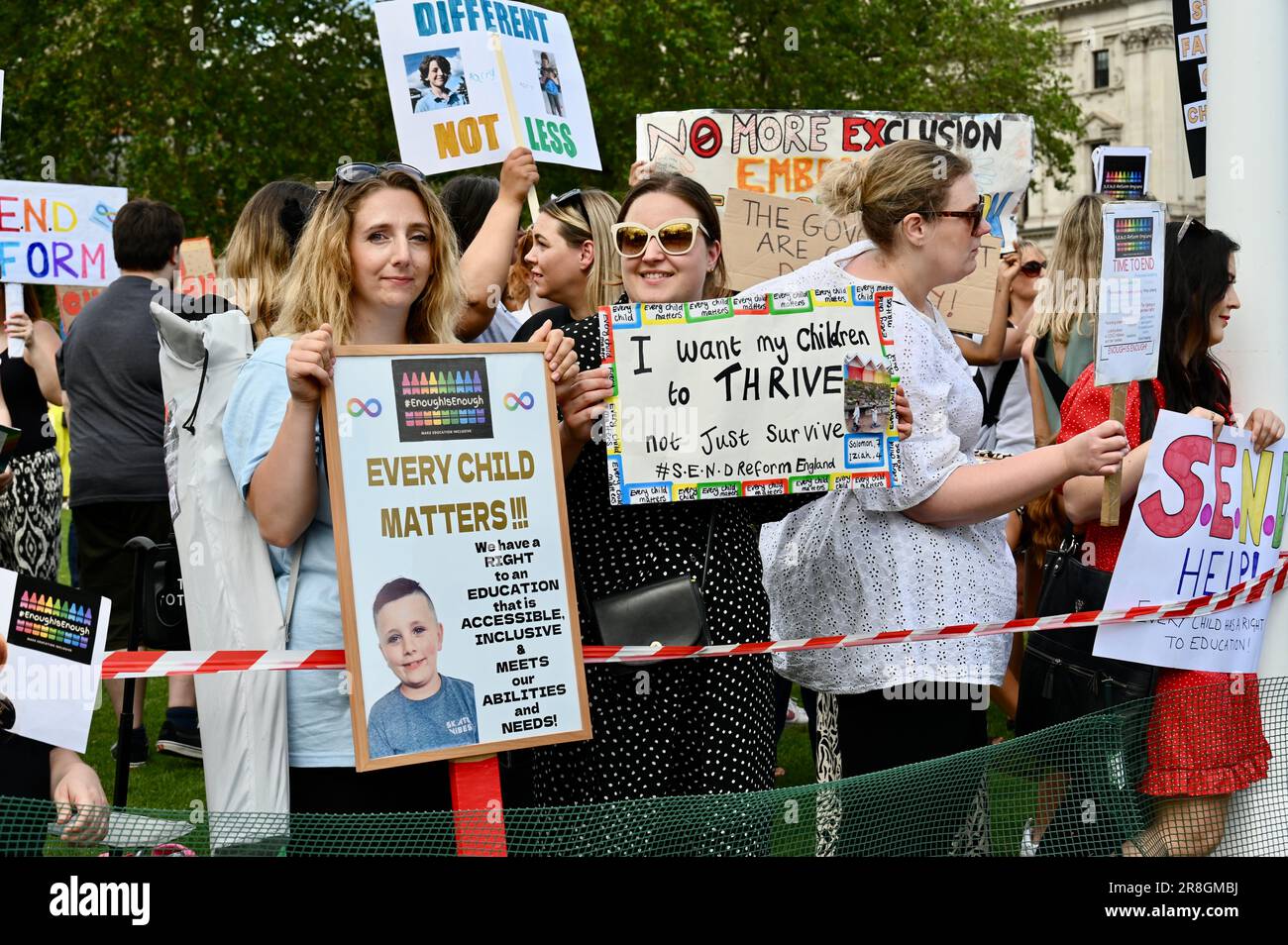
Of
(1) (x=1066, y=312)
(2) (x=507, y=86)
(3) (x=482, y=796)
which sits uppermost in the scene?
(2) (x=507, y=86)

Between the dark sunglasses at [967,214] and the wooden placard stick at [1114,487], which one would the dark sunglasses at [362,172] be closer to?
the dark sunglasses at [967,214]

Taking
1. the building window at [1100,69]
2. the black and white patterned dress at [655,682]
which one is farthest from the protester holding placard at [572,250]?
the building window at [1100,69]

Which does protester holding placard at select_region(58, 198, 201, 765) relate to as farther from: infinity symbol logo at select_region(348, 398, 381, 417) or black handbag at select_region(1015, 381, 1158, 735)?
black handbag at select_region(1015, 381, 1158, 735)

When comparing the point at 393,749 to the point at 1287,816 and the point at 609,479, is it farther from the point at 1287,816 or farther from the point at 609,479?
the point at 1287,816

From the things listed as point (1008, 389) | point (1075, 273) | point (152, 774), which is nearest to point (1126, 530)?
point (1075, 273)

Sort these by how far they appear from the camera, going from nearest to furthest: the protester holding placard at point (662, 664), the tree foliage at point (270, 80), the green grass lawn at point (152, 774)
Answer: the protester holding placard at point (662, 664), the green grass lawn at point (152, 774), the tree foliage at point (270, 80)

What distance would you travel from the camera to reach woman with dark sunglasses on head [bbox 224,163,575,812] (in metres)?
3.06

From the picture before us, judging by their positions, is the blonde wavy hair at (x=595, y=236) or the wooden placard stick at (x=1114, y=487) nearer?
the wooden placard stick at (x=1114, y=487)

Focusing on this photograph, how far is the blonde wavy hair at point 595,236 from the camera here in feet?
15.1

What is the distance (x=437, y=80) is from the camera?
17.6 ft

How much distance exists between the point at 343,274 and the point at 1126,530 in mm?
2220

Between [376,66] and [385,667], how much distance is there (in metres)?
26.9

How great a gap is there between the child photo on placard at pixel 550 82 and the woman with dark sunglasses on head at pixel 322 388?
2250 millimetres

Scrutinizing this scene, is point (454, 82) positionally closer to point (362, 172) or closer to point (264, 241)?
point (264, 241)
